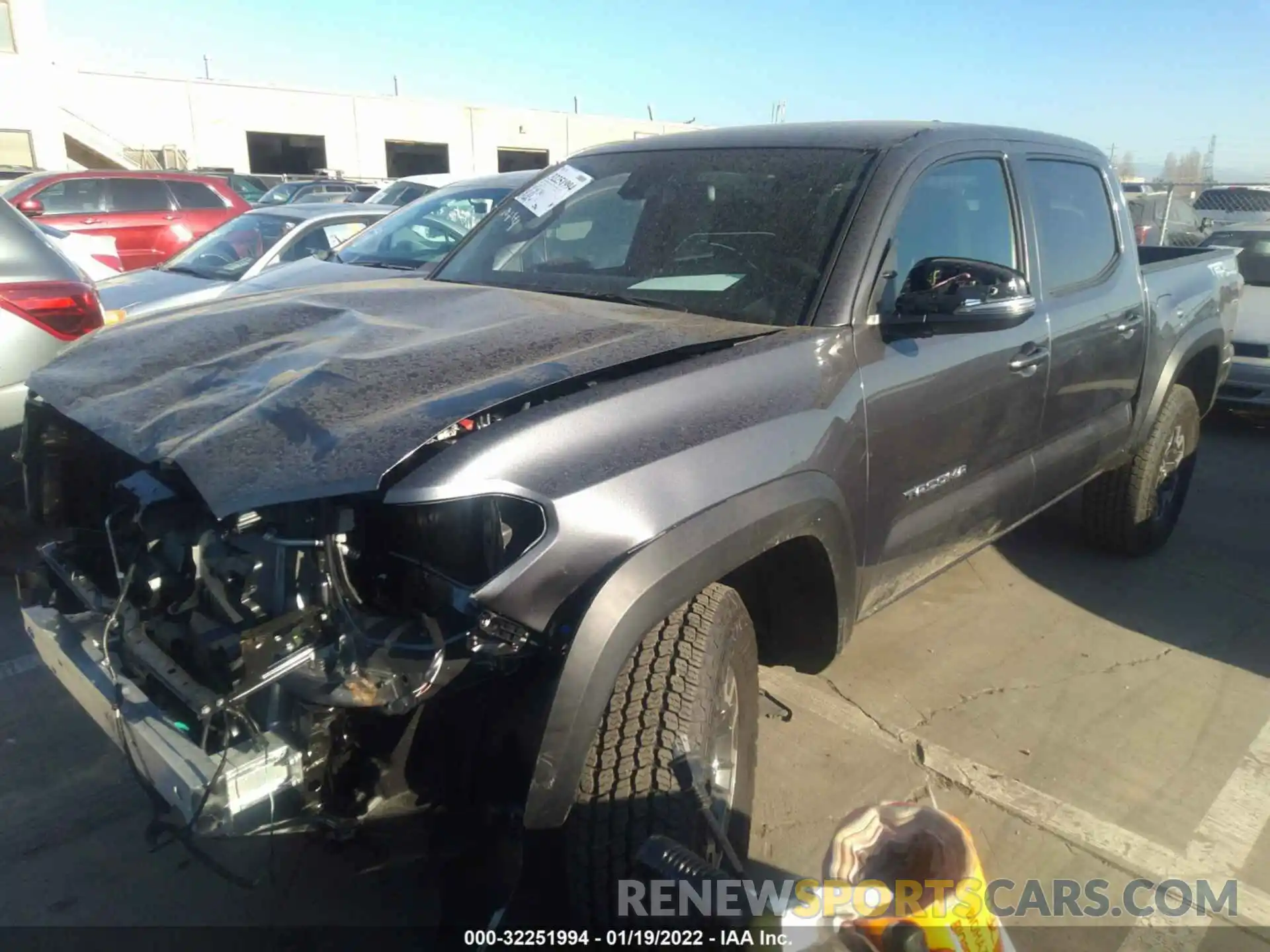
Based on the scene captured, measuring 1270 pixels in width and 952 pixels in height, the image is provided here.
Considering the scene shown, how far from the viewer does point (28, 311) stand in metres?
4.03

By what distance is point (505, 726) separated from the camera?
194cm

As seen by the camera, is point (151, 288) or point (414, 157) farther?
point (414, 157)

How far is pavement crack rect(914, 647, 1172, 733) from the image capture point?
11.4ft

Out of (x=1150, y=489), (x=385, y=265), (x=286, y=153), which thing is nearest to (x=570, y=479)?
(x=1150, y=489)

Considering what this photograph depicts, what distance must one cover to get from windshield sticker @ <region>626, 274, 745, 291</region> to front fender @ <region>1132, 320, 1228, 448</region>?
232cm

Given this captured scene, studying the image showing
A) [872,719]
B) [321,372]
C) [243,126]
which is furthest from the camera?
[243,126]

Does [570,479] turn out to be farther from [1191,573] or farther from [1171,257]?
[1171,257]

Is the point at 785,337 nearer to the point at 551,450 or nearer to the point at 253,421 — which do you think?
the point at 551,450

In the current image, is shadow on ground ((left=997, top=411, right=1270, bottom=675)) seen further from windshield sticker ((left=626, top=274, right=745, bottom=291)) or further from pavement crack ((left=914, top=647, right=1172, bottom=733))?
windshield sticker ((left=626, top=274, right=745, bottom=291))

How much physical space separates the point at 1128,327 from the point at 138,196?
1312 cm

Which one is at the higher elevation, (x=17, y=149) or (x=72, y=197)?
(x=17, y=149)

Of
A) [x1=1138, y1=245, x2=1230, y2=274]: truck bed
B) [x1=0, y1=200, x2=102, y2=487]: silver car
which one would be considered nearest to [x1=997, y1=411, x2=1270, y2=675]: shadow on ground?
[x1=1138, y1=245, x2=1230, y2=274]: truck bed

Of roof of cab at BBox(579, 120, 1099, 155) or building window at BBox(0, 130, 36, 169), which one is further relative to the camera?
building window at BBox(0, 130, 36, 169)

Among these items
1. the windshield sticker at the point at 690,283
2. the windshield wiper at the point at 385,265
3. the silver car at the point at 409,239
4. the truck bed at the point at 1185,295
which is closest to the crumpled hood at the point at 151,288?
the silver car at the point at 409,239
